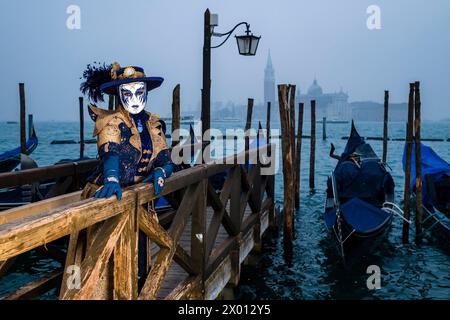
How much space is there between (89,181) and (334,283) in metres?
4.43

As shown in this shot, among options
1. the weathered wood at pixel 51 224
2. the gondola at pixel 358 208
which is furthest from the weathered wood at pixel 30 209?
the gondola at pixel 358 208

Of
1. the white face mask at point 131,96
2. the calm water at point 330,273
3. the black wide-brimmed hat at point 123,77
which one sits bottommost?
the calm water at point 330,273

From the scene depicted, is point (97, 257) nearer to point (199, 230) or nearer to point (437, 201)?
point (199, 230)

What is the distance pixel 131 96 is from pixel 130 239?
0.81m

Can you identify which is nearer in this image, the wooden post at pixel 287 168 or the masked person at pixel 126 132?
the masked person at pixel 126 132

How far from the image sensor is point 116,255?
206 cm

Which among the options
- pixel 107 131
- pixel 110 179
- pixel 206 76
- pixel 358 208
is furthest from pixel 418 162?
pixel 110 179

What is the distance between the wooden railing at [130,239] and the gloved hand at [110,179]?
5cm

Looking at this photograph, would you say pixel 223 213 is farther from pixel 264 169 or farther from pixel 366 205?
pixel 366 205

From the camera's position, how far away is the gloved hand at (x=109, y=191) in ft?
6.26

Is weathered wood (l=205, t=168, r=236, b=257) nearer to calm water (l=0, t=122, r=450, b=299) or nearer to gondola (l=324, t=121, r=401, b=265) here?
calm water (l=0, t=122, r=450, b=299)

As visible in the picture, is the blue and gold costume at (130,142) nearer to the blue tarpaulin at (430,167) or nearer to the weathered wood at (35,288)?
the weathered wood at (35,288)

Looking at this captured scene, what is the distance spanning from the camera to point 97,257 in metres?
1.82

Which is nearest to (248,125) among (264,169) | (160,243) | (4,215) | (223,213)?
(264,169)
